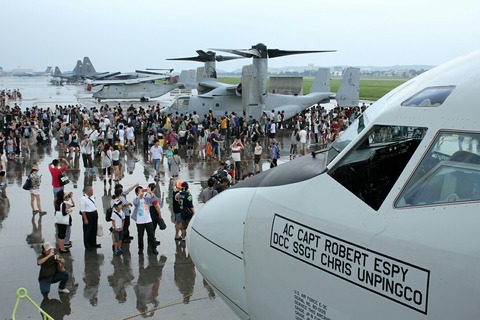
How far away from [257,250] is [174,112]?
26.5 metres

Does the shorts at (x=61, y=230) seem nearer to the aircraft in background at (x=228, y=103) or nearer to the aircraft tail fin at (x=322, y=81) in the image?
the aircraft in background at (x=228, y=103)

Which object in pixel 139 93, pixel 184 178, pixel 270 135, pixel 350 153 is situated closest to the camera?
pixel 350 153

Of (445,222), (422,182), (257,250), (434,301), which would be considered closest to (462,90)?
(422,182)

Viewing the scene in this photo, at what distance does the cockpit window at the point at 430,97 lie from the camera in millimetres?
3561

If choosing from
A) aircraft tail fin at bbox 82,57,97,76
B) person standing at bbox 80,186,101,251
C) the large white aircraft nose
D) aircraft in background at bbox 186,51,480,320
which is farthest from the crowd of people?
aircraft tail fin at bbox 82,57,97,76

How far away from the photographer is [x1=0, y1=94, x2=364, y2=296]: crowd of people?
386 inches

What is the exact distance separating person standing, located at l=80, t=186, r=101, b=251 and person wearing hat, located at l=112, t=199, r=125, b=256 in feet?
1.65

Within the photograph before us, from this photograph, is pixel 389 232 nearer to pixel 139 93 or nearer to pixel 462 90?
pixel 462 90

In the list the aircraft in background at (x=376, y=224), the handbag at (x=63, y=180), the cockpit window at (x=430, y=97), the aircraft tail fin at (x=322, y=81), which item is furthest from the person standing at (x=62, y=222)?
the aircraft tail fin at (x=322, y=81)

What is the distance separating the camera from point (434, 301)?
3.04m

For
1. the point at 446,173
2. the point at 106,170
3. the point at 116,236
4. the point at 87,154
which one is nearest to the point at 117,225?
the point at 116,236

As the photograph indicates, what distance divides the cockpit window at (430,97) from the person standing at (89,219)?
24.6 feet

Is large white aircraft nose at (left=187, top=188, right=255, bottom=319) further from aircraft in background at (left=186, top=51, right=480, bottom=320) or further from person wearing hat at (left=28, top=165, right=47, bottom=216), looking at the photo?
person wearing hat at (left=28, top=165, right=47, bottom=216)

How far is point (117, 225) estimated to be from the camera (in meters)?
9.68
